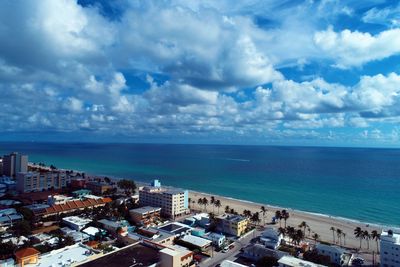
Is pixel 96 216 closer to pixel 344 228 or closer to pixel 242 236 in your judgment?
pixel 242 236

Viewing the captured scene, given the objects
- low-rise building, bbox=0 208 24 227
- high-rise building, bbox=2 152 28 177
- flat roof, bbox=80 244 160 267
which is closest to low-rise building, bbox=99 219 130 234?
flat roof, bbox=80 244 160 267

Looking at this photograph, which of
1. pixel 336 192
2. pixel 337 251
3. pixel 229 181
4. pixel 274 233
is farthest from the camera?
pixel 229 181

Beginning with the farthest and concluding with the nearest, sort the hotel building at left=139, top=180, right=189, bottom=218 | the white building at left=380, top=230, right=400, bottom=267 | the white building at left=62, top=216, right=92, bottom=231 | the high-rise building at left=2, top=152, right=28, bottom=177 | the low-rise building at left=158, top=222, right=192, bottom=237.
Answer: the high-rise building at left=2, top=152, right=28, bottom=177 < the hotel building at left=139, top=180, right=189, bottom=218 < the white building at left=62, top=216, right=92, bottom=231 < the low-rise building at left=158, top=222, right=192, bottom=237 < the white building at left=380, top=230, right=400, bottom=267

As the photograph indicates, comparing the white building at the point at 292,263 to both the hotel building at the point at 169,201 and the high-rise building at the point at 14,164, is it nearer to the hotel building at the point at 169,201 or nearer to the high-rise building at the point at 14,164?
the hotel building at the point at 169,201

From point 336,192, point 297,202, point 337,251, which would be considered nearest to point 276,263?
point 337,251

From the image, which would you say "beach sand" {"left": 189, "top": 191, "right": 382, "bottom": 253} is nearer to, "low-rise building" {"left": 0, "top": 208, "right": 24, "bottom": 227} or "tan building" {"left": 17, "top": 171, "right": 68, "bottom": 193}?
"low-rise building" {"left": 0, "top": 208, "right": 24, "bottom": 227}

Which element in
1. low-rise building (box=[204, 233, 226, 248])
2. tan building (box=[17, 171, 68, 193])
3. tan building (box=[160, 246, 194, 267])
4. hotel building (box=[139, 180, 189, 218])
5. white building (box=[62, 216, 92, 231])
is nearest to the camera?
tan building (box=[160, 246, 194, 267])

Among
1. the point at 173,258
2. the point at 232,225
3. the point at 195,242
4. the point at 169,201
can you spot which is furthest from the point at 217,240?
the point at 169,201

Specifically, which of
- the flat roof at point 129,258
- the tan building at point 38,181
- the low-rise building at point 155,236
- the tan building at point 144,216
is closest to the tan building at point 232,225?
the low-rise building at point 155,236
